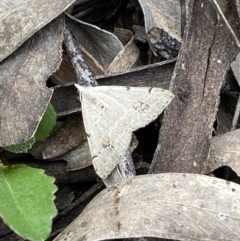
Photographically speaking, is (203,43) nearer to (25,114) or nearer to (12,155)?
(25,114)

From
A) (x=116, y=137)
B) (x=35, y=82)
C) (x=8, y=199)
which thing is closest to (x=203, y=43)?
(x=116, y=137)

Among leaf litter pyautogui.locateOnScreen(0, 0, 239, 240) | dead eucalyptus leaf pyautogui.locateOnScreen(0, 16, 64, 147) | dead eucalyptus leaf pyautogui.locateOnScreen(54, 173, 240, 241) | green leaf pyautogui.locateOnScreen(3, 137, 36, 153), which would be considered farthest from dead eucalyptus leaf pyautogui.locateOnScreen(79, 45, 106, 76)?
dead eucalyptus leaf pyautogui.locateOnScreen(54, 173, 240, 241)

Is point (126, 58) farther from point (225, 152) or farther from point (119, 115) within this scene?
point (225, 152)

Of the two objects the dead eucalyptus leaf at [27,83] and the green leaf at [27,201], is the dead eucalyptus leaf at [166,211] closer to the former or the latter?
the green leaf at [27,201]

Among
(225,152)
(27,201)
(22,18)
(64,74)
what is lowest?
(225,152)

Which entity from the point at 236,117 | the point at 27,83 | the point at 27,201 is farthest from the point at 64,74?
the point at 236,117

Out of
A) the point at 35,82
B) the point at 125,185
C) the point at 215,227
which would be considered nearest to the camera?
the point at 215,227
